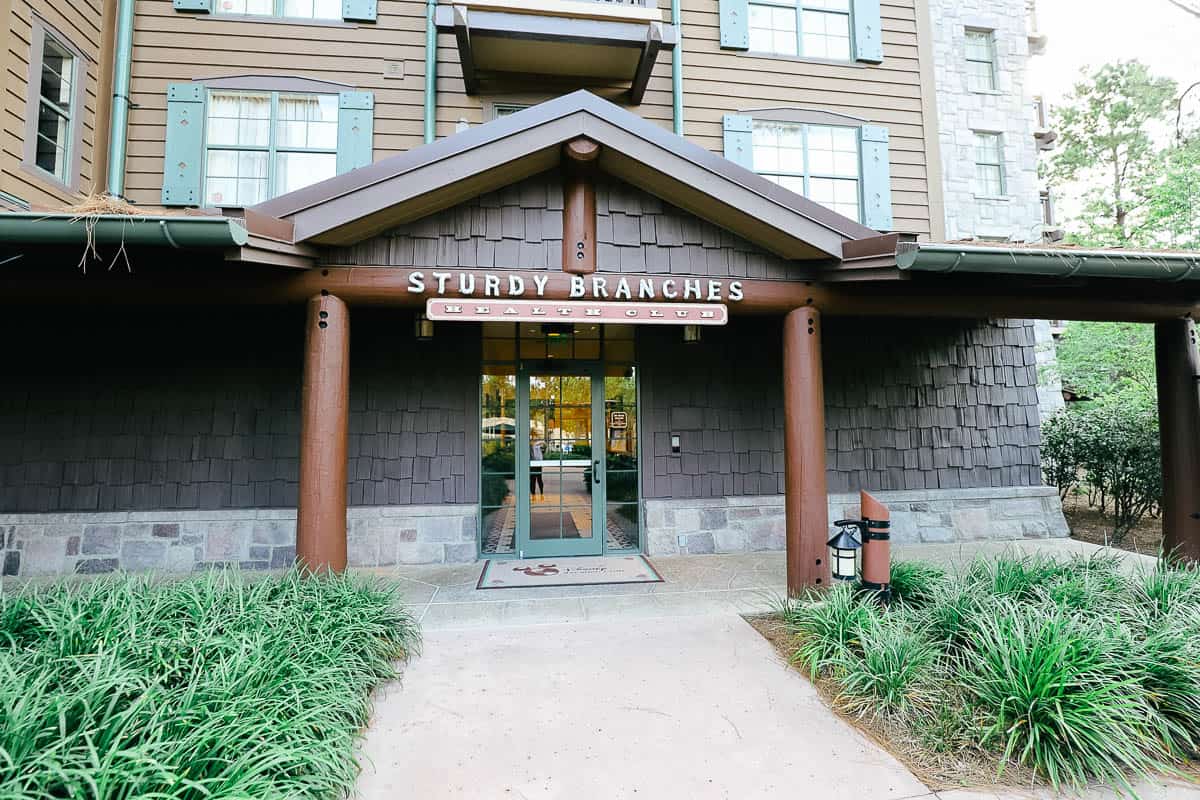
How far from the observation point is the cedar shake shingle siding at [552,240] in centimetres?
455

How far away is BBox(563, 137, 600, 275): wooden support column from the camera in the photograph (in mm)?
4625

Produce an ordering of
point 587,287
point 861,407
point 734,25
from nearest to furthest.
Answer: point 587,287 < point 734,25 < point 861,407

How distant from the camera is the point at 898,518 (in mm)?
7027

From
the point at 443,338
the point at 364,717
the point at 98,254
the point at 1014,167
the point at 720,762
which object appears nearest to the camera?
the point at 720,762

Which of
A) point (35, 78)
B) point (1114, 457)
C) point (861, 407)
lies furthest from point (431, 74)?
point (1114, 457)

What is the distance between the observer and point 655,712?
3061 millimetres

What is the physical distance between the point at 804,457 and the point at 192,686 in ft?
14.4

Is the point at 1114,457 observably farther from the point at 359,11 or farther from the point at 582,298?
the point at 359,11

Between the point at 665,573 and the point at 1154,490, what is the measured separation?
663 centimetres

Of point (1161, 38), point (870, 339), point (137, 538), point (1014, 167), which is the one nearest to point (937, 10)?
point (1014, 167)

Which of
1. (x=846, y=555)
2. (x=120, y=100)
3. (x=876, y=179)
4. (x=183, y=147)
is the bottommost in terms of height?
(x=846, y=555)

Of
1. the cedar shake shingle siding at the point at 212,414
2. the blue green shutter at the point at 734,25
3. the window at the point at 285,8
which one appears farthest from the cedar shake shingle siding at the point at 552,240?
the window at the point at 285,8

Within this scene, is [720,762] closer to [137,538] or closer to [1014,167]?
[137,538]

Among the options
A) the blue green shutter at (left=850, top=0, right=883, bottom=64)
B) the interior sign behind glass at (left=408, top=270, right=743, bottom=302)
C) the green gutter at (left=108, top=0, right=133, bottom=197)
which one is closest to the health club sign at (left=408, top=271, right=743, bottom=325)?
the interior sign behind glass at (left=408, top=270, right=743, bottom=302)
